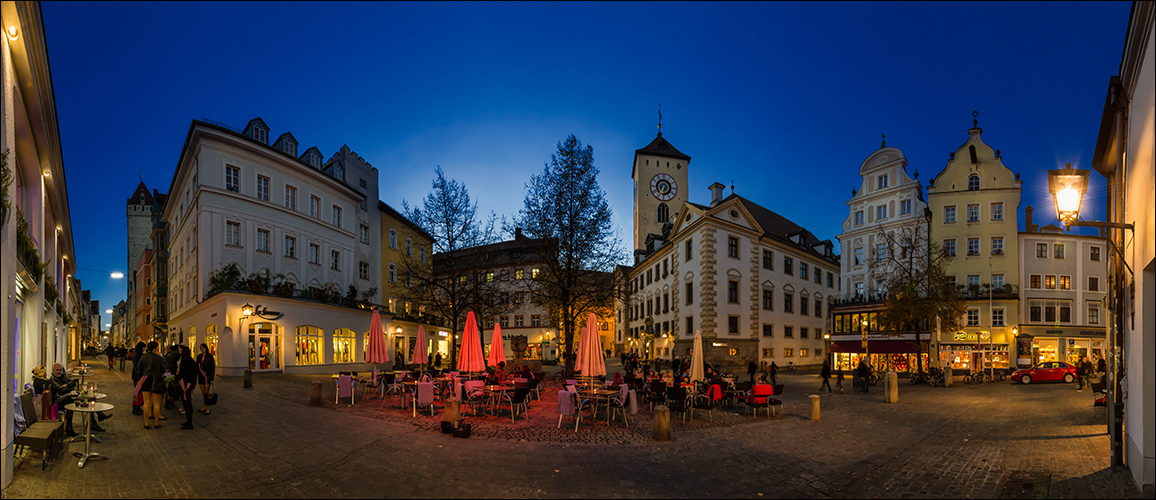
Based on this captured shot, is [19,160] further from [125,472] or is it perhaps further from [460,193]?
[460,193]

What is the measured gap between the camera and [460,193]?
1248 inches

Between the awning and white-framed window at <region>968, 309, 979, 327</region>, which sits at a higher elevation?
white-framed window at <region>968, 309, 979, 327</region>

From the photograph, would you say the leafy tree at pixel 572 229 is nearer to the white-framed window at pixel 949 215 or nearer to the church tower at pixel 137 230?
the white-framed window at pixel 949 215

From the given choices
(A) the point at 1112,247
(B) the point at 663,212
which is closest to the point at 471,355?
(A) the point at 1112,247

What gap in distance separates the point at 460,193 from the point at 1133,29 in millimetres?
27969

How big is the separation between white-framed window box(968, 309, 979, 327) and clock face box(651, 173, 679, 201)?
3852 centimetres

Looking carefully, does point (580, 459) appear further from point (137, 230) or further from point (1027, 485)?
point (137, 230)

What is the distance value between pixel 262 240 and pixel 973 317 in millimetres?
44474

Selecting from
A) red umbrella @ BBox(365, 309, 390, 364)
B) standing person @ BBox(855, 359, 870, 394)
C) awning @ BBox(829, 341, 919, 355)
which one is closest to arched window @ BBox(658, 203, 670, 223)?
awning @ BBox(829, 341, 919, 355)

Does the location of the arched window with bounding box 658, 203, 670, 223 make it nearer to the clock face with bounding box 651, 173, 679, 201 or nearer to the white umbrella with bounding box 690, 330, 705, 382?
the clock face with bounding box 651, 173, 679, 201

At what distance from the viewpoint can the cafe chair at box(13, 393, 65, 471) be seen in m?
7.78

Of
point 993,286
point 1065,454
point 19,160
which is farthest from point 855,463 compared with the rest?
point 993,286

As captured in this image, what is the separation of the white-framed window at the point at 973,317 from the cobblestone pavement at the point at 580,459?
87.9ft

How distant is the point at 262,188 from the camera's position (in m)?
31.4
